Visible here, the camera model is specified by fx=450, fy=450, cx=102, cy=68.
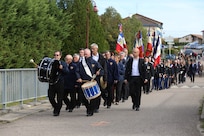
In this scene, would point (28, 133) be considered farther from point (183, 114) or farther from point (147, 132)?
point (183, 114)

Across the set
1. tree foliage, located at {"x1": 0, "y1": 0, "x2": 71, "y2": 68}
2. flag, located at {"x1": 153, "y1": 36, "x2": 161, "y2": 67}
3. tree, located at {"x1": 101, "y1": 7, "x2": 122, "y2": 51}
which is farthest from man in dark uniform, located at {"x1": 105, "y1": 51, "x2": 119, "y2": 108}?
tree, located at {"x1": 101, "y1": 7, "x2": 122, "y2": 51}

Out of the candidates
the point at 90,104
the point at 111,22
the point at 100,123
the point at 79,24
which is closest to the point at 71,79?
the point at 90,104

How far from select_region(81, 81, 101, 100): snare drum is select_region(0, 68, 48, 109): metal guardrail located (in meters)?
2.46

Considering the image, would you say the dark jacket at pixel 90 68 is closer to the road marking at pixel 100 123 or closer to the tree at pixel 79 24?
the road marking at pixel 100 123

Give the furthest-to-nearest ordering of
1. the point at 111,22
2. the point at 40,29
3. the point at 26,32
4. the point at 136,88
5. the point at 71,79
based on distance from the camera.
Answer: the point at 111,22 → the point at 40,29 → the point at 26,32 → the point at 71,79 → the point at 136,88

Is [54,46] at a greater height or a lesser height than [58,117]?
greater

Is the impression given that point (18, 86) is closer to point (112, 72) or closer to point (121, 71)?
point (112, 72)

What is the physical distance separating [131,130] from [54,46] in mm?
11413

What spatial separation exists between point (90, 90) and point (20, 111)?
2.71 m

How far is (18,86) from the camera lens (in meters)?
14.3

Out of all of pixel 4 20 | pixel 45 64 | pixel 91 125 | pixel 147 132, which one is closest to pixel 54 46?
pixel 4 20

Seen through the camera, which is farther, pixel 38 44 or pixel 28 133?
pixel 38 44

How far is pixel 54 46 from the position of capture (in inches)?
822

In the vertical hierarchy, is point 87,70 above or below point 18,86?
above
